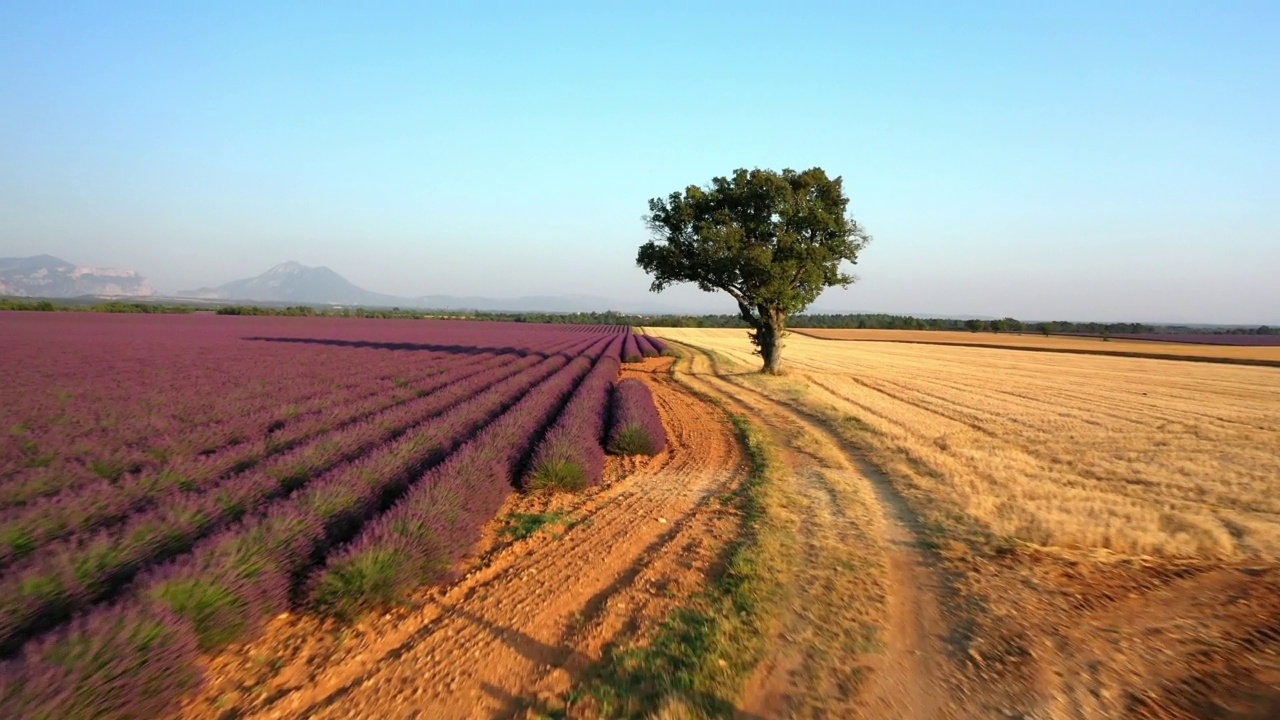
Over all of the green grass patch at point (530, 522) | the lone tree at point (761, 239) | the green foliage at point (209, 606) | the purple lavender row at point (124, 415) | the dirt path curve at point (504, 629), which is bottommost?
the green grass patch at point (530, 522)

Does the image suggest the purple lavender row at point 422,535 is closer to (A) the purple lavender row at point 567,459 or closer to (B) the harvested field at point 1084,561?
(A) the purple lavender row at point 567,459

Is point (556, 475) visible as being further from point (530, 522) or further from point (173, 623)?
point (173, 623)

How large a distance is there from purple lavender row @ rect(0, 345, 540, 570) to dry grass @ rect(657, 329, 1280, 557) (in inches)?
292

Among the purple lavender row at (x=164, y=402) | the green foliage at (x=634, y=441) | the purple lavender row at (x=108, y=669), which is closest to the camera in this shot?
the purple lavender row at (x=108, y=669)

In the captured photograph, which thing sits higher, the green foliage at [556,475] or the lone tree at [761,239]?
the lone tree at [761,239]

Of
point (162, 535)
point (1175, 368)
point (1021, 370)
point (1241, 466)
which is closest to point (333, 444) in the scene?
point (162, 535)

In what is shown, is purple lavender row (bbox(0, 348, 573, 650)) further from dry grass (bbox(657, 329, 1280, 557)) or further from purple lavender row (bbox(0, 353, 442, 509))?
dry grass (bbox(657, 329, 1280, 557))

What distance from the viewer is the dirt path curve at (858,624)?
Result: 12.1ft

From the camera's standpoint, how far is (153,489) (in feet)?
21.3

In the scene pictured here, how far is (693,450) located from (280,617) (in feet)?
25.5

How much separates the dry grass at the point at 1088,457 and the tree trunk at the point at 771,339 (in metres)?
2.62

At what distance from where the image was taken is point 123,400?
1241cm

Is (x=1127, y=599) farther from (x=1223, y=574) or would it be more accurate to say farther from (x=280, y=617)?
(x=280, y=617)

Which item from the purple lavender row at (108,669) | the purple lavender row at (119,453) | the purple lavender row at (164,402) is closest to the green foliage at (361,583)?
the purple lavender row at (108,669)
